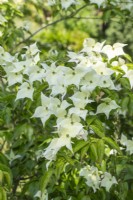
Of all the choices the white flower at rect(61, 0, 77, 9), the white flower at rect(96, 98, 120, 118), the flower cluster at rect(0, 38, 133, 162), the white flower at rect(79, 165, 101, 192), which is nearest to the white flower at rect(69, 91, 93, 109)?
the flower cluster at rect(0, 38, 133, 162)

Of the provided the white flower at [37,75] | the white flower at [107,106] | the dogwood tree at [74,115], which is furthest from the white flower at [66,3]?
the white flower at [107,106]

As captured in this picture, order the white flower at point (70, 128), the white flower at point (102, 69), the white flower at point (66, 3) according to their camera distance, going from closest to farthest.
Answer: the white flower at point (70, 128), the white flower at point (102, 69), the white flower at point (66, 3)

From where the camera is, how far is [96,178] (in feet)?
6.02

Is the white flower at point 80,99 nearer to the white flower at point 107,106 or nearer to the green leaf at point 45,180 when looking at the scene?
the white flower at point 107,106

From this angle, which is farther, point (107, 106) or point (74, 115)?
point (107, 106)

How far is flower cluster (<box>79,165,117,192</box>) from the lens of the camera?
182 cm

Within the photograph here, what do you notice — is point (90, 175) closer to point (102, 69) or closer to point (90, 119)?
point (90, 119)

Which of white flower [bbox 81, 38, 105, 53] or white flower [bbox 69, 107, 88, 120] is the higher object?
white flower [bbox 81, 38, 105, 53]

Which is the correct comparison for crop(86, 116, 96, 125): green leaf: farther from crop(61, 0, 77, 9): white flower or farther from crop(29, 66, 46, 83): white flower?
crop(61, 0, 77, 9): white flower

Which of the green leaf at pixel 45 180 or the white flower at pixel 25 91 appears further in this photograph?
the white flower at pixel 25 91

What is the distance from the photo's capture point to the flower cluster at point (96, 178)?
1821 mm

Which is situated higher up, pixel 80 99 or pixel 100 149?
pixel 80 99

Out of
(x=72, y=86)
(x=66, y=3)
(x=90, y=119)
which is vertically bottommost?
(x=90, y=119)

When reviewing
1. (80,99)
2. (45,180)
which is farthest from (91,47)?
(45,180)
